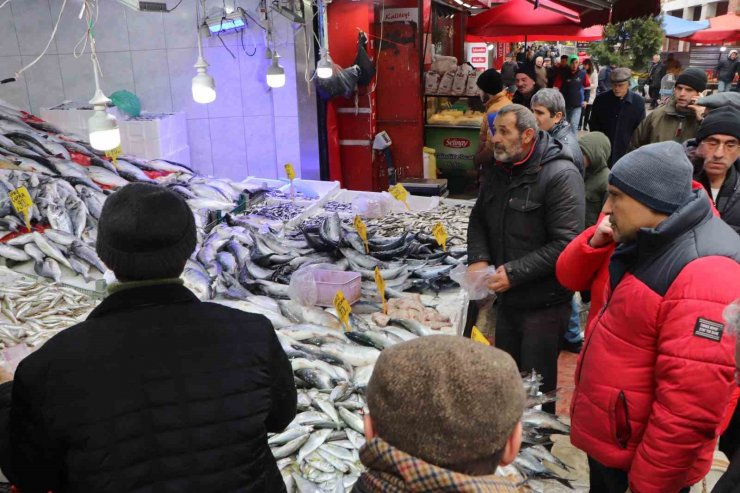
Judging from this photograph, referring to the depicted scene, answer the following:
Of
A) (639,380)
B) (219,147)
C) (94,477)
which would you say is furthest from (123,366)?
(219,147)

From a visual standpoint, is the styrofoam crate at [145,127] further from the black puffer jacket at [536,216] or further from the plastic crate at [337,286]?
the black puffer jacket at [536,216]

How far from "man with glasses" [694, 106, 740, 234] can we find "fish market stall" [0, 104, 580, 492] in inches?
54.1

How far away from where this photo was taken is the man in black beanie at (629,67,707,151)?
4711mm

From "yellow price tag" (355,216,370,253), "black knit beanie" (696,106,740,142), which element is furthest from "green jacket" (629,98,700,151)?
"yellow price tag" (355,216,370,253)

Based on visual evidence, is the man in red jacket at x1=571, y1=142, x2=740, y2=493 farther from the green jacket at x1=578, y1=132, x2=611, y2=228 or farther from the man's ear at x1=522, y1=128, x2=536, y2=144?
the green jacket at x1=578, y1=132, x2=611, y2=228

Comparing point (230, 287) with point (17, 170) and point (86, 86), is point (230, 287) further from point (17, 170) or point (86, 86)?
point (86, 86)

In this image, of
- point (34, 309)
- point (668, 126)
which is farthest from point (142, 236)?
point (668, 126)

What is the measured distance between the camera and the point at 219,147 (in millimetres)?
7805

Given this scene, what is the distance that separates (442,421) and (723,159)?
2.64 m

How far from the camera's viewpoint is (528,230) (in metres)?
3.36

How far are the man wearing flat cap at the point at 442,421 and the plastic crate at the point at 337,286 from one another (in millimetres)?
2581

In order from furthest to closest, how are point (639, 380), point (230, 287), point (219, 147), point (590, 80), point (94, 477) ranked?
point (590, 80) → point (219, 147) → point (230, 287) → point (639, 380) → point (94, 477)

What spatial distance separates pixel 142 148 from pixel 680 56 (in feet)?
76.2

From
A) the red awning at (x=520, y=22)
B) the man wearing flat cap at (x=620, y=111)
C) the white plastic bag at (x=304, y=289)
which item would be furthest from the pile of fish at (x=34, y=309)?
the red awning at (x=520, y=22)
